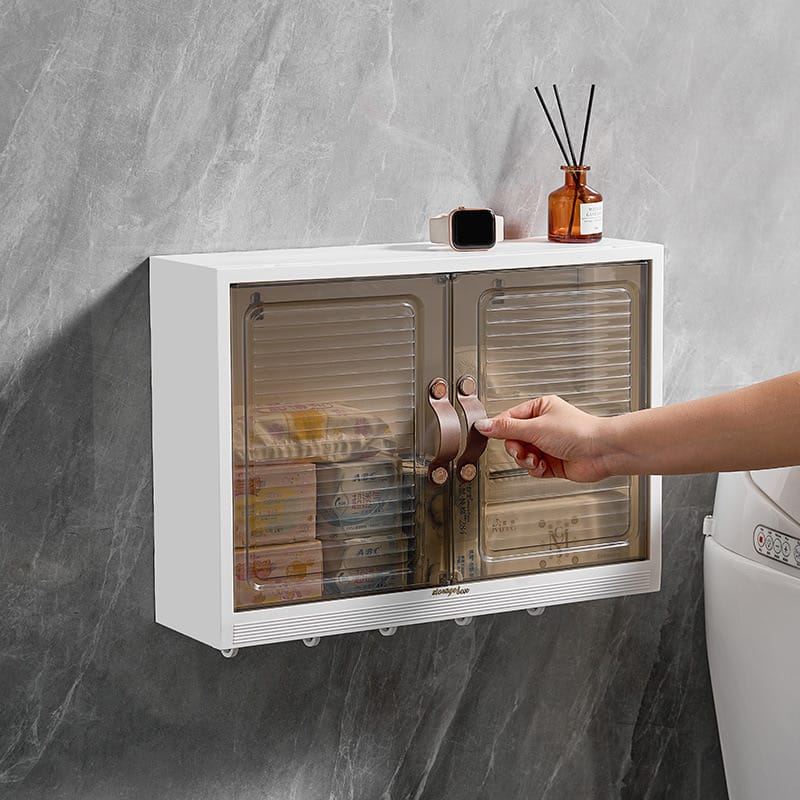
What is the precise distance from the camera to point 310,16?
5.67 feet

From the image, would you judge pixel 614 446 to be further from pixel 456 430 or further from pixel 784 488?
pixel 784 488

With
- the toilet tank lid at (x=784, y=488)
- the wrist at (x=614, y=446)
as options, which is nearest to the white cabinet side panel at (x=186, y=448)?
the wrist at (x=614, y=446)

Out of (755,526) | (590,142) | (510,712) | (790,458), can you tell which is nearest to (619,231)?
(590,142)

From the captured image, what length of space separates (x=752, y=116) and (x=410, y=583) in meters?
0.92

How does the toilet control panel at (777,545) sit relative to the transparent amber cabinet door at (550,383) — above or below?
below

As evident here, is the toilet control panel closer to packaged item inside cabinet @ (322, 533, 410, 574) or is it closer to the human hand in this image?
the human hand

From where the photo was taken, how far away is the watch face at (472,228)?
168cm

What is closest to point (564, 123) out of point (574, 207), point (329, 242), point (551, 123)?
point (551, 123)

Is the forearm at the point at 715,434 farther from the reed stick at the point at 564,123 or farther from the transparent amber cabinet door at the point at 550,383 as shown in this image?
the reed stick at the point at 564,123

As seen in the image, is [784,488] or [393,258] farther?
[784,488]

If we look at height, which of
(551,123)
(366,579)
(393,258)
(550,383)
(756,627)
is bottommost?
(756,627)

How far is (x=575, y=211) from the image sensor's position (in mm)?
1782

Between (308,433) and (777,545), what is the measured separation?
2.20 feet

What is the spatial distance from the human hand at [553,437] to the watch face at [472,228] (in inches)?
8.5
